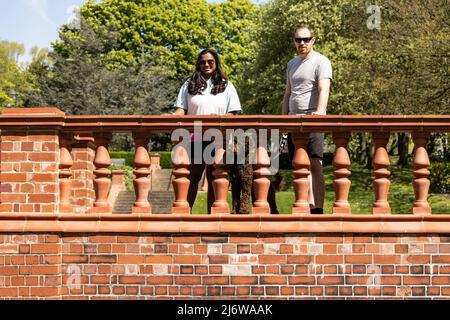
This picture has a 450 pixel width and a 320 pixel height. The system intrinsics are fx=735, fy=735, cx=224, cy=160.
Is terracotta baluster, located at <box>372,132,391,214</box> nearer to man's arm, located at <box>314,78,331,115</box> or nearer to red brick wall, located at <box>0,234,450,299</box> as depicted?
red brick wall, located at <box>0,234,450,299</box>

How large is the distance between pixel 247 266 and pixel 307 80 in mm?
1916

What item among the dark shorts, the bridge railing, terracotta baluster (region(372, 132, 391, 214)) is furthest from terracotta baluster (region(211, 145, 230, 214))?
terracotta baluster (region(372, 132, 391, 214))

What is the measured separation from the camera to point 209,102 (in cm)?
705

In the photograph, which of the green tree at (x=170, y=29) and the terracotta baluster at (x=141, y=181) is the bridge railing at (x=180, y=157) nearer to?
the terracotta baluster at (x=141, y=181)

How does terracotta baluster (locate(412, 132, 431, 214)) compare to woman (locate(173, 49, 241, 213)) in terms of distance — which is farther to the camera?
woman (locate(173, 49, 241, 213))

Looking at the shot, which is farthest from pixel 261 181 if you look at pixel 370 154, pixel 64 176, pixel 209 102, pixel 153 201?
pixel 370 154

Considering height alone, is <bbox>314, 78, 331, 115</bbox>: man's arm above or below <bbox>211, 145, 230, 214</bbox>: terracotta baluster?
above

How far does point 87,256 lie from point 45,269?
36 cm

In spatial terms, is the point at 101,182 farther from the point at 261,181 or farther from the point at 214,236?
the point at 261,181

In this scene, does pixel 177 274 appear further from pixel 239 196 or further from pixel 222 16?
pixel 222 16

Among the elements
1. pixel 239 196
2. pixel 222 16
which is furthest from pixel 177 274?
pixel 222 16

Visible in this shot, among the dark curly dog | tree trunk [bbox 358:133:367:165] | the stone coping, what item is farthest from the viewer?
tree trunk [bbox 358:133:367:165]

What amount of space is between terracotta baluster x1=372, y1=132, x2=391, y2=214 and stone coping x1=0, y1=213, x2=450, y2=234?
0.29 feet

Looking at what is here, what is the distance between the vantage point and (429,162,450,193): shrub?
25875mm
